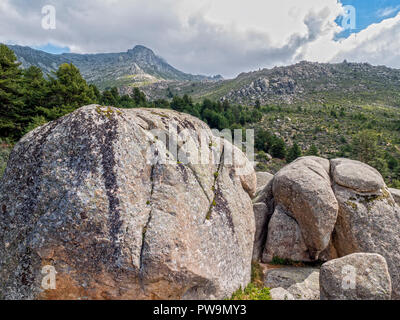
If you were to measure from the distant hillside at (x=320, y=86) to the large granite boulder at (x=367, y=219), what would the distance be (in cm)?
12831

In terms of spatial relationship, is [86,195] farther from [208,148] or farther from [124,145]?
[208,148]

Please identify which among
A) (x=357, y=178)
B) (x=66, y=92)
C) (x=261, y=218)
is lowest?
(x=261, y=218)

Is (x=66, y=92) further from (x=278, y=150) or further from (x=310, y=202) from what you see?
(x=278, y=150)

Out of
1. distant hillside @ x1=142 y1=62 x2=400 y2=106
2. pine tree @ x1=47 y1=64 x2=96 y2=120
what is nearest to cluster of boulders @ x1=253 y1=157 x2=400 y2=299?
pine tree @ x1=47 y1=64 x2=96 y2=120

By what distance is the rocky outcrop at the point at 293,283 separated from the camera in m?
9.57

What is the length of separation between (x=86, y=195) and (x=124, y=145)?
2244mm

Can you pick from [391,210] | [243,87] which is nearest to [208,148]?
[391,210]

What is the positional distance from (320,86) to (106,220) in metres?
185

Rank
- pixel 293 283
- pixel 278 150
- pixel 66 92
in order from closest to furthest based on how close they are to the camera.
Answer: pixel 293 283 → pixel 66 92 → pixel 278 150

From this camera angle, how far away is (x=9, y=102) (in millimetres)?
25750

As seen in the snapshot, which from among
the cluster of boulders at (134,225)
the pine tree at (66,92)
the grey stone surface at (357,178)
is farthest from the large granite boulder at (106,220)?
the pine tree at (66,92)

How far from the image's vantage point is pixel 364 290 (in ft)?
27.5

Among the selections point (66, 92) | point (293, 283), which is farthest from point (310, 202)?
point (66, 92)

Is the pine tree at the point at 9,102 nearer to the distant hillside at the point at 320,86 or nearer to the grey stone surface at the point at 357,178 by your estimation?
the grey stone surface at the point at 357,178
